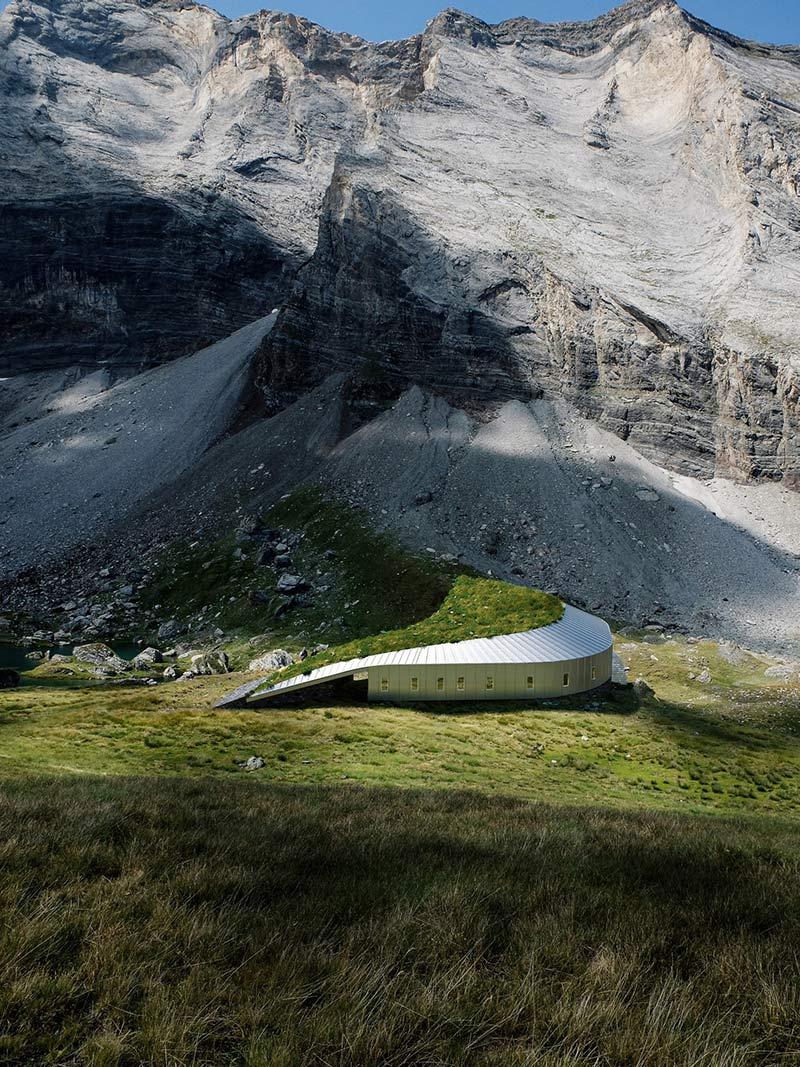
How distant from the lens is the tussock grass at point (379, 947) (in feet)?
11.1

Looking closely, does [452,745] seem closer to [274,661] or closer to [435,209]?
[274,661]

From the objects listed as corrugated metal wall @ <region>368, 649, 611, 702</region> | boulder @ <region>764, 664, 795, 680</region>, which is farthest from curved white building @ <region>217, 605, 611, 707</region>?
boulder @ <region>764, 664, 795, 680</region>

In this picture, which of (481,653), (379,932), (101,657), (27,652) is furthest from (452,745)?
(27,652)

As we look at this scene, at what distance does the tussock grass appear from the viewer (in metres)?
3.40

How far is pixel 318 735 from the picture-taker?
24188 mm

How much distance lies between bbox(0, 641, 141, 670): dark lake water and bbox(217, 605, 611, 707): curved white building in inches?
1047

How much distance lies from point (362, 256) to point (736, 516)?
61.9 meters

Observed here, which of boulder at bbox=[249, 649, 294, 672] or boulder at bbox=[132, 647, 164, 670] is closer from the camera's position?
boulder at bbox=[249, 649, 294, 672]

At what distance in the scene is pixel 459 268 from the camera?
285 feet

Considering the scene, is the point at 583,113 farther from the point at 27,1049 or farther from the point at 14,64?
the point at 27,1049

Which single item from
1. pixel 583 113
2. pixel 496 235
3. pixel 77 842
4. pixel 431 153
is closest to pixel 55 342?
pixel 431 153

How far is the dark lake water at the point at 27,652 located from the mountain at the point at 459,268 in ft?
68.0

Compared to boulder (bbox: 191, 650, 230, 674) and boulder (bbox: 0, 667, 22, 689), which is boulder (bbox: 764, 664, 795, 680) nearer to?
boulder (bbox: 191, 650, 230, 674)

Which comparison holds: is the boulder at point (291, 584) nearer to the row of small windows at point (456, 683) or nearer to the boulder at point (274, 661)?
the boulder at point (274, 661)
